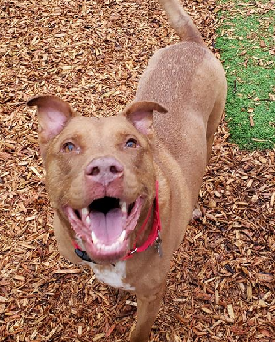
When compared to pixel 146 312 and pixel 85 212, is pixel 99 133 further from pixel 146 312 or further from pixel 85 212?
pixel 146 312

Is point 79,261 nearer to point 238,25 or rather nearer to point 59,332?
point 59,332

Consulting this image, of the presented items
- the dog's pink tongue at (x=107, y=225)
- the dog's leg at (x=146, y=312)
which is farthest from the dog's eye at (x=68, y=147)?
the dog's leg at (x=146, y=312)

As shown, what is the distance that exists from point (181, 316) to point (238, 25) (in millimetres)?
5073

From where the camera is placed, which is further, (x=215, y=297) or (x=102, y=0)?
(x=102, y=0)

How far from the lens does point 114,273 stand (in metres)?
3.23

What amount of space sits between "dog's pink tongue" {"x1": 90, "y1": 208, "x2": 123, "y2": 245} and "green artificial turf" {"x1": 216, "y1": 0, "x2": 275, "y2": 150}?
336 centimetres

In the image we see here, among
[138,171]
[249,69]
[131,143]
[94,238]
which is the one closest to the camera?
[94,238]

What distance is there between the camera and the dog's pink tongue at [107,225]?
2676 mm

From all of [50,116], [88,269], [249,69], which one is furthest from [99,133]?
[249,69]

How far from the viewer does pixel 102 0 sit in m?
7.63

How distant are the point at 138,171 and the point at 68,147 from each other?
18.8 inches

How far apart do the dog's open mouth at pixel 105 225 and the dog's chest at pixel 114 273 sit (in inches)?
20.7

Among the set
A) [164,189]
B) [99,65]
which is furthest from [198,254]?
[99,65]

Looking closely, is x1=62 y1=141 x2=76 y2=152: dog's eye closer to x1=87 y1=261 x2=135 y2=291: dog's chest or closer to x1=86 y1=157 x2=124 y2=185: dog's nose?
x1=86 y1=157 x2=124 y2=185: dog's nose
